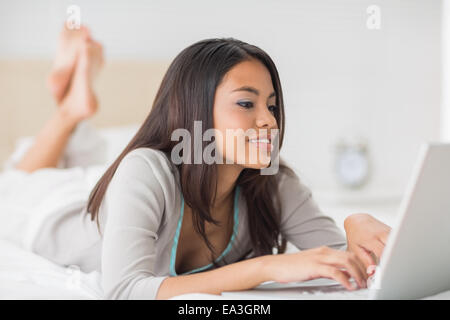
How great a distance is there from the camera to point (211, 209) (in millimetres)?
922

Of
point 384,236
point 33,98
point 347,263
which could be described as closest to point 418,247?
point 347,263

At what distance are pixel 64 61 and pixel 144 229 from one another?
1212mm

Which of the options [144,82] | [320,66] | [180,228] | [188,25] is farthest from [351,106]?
[180,228]

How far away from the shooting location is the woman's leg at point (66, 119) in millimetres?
1715

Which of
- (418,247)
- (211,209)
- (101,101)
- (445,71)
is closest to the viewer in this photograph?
(418,247)

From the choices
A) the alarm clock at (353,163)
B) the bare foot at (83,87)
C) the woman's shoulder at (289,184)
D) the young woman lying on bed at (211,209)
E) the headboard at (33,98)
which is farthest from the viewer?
the alarm clock at (353,163)

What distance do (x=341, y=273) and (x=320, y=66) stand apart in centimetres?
198

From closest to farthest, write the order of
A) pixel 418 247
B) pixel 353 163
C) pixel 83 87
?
pixel 418 247, pixel 83 87, pixel 353 163

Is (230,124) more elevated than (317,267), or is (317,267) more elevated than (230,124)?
(230,124)

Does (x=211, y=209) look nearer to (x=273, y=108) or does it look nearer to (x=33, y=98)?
(x=273, y=108)

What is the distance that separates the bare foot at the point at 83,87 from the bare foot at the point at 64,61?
16mm

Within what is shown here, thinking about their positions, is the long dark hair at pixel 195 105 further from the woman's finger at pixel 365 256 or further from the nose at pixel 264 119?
the woman's finger at pixel 365 256

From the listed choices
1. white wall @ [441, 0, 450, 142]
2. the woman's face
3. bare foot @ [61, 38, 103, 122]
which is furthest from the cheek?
white wall @ [441, 0, 450, 142]

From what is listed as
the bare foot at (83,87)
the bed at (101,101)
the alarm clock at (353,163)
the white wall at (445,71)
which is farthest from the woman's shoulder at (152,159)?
the white wall at (445,71)
